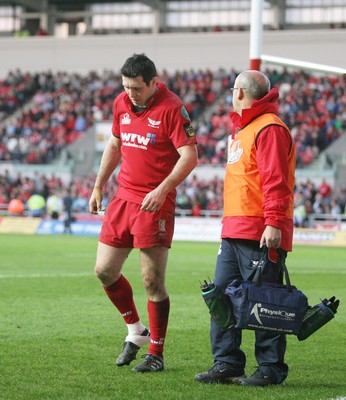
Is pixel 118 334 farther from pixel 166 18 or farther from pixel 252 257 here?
pixel 166 18

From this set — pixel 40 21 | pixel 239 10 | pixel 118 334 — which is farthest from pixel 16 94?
pixel 118 334

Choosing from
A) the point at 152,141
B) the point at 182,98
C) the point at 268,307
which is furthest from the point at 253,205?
the point at 182,98

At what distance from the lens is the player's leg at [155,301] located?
7.53m

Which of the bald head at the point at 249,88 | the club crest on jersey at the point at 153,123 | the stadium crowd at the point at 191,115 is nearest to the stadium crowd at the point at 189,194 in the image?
the stadium crowd at the point at 191,115

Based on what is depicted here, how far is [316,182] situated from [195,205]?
4.43m

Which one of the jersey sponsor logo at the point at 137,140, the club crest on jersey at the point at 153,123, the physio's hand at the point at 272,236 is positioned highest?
the club crest on jersey at the point at 153,123

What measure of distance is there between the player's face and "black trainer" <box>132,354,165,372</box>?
1853 millimetres

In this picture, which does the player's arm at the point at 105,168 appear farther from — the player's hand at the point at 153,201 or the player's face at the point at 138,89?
the player's hand at the point at 153,201

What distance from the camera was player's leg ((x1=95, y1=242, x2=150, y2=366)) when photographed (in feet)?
25.4

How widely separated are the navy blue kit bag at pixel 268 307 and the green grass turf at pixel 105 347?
426 millimetres

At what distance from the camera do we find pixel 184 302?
12.7m

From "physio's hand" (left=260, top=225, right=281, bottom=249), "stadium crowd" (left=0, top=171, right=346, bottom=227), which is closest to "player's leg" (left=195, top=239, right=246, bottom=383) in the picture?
"physio's hand" (left=260, top=225, right=281, bottom=249)

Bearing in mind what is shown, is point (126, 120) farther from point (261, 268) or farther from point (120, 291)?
point (261, 268)

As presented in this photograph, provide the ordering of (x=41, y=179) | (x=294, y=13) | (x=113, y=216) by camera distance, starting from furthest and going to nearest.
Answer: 1. (x=294, y=13)
2. (x=41, y=179)
3. (x=113, y=216)
